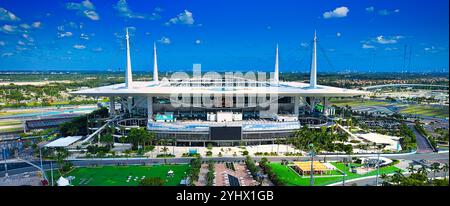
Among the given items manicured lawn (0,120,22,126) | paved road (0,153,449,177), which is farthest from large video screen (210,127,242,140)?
manicured lawn (0,120,22,126)

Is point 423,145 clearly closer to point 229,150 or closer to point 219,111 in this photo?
point 229,150

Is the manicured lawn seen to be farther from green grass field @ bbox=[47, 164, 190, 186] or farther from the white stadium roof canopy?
green grass field @ bbox=[47, 164, 190, 186]

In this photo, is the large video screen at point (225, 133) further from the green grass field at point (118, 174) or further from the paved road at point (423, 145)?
the paved road at point (423, 145)

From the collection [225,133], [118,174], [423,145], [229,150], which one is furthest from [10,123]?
[423,145]

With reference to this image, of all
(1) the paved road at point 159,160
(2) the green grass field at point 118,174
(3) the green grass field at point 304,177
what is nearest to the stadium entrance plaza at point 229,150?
(1) the paved road at point 159,160

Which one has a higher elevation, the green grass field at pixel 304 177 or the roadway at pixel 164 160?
the roadway at pixel 164 160

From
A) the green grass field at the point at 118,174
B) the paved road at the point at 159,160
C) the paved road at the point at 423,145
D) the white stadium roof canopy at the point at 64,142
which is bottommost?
the green grass field at the point at 118,174

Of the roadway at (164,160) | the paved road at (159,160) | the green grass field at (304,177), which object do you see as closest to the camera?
the green grass field at (304,177)
